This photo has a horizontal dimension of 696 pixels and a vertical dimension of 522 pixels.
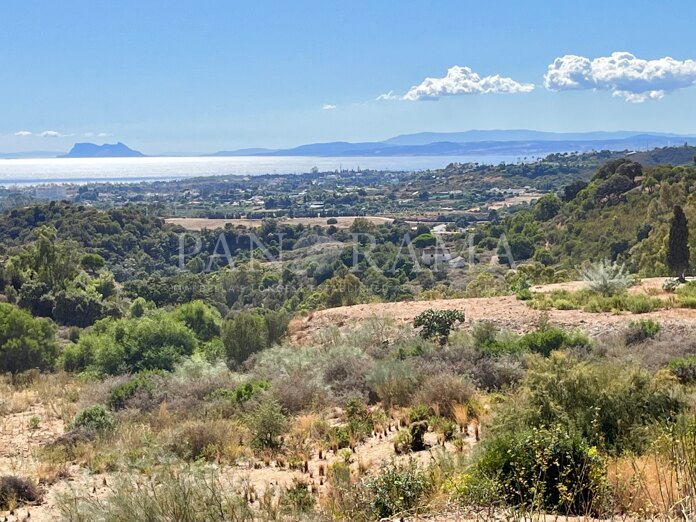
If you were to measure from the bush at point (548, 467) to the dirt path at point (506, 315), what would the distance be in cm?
781

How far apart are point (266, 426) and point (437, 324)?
597 centimetres

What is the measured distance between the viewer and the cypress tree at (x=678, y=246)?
18.6 meters

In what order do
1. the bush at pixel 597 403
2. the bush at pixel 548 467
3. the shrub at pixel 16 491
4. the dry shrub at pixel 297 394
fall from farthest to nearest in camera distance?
the dry shrub at pixel 297 394, the shrub at pixel 16 491, the bush at pixel 597 403, the bush at pixel 548 467

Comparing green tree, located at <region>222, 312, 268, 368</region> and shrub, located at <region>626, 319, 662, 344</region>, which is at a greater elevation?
shrub, located at <region>626, 319, 662, 344</region>

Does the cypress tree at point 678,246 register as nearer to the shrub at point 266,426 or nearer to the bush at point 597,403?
the bush at point 597,403

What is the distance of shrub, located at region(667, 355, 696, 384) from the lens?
9.17m

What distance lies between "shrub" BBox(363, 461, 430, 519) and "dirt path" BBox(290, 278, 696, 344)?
26.4 feet

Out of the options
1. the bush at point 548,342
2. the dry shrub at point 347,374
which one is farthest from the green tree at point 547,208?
the dry shrub at point 347,374

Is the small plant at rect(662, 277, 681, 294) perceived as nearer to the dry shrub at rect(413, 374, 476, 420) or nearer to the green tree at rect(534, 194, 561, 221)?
the dry shrub at rect(413, 374, 476, 420)

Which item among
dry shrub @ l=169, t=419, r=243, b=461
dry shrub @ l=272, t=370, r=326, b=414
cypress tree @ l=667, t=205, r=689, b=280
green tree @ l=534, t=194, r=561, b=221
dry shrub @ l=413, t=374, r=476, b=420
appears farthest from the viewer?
green tree @ l=534, t=194, r=561, b=221

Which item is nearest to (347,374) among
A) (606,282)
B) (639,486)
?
(639,486)

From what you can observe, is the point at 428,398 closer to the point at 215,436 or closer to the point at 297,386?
the point at 297,386

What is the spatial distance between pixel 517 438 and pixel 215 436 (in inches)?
150

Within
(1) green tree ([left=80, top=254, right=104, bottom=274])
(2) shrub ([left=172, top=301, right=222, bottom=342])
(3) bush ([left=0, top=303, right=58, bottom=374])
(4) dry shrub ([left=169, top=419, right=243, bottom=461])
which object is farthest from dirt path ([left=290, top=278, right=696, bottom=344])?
(1) green tree ([left=80, top=254, right=104, bottom=274])
